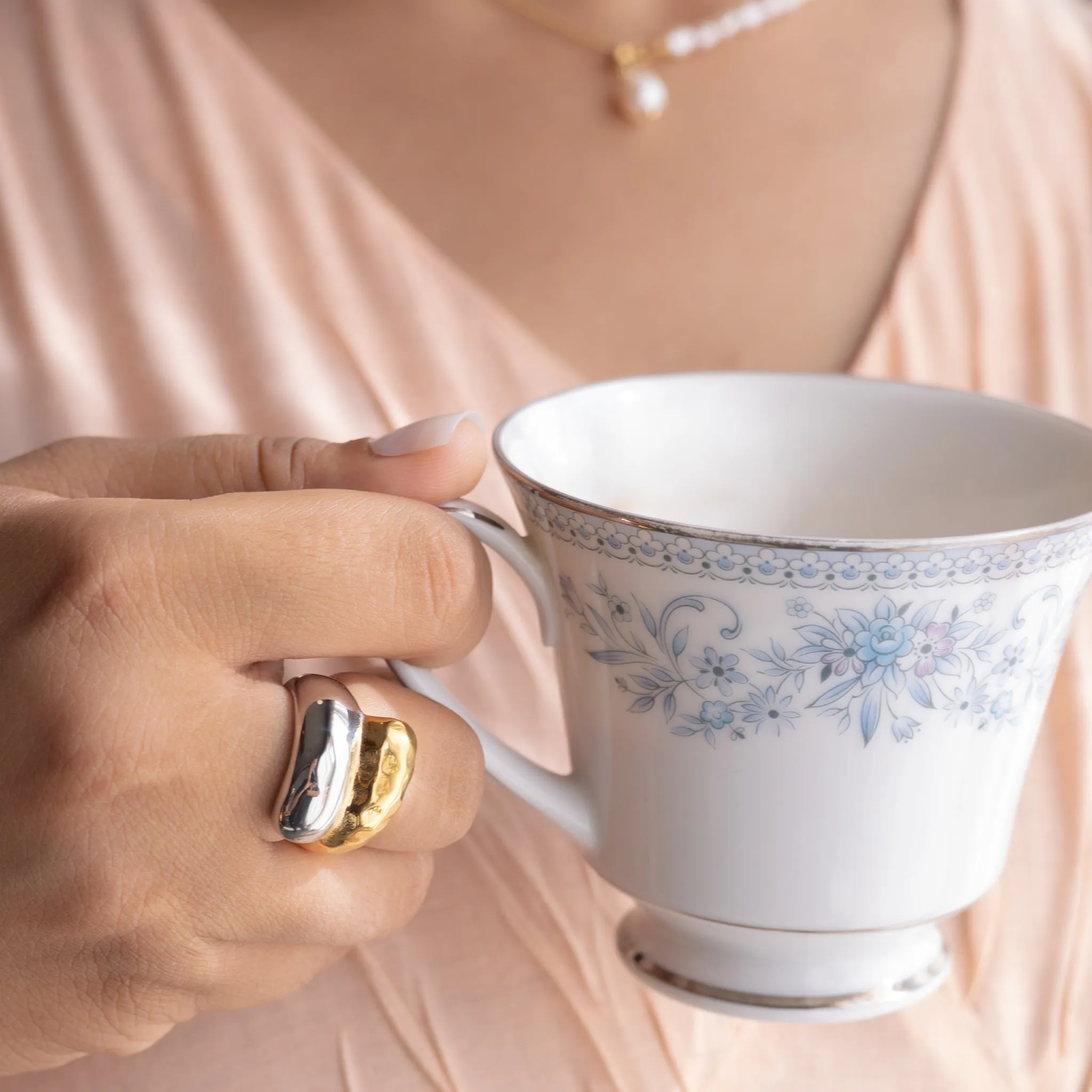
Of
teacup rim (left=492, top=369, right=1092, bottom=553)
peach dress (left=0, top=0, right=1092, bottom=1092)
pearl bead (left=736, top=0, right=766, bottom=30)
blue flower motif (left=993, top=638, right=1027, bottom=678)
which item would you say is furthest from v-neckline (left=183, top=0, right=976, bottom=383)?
blue flower motif (left=993, top=638, right=1027, bottom=678)

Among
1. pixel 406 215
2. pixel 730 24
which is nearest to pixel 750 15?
pixel 730 24

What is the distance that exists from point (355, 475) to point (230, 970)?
9.8 inches

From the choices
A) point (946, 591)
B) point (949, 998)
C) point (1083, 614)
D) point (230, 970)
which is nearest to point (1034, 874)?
point (949, 998)

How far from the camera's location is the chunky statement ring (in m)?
0.51

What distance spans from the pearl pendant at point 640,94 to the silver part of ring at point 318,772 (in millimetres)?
678

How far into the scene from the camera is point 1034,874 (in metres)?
0.81

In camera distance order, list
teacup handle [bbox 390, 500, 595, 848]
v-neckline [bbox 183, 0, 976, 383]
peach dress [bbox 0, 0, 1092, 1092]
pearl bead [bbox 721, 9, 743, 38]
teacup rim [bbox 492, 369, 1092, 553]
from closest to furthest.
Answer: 1. teacup rim [bbox 492, 369, 1092, 553]
2. teacup handle [bbox 390, 500, 595, 848]
3. peach dress [bbox 0, 0, 1092, 1092]
4. v-neckline [bbox 183, 0, 976, 383]
5. pearl bead [bbox 721, 9, 743, 38]

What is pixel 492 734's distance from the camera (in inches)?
24.8

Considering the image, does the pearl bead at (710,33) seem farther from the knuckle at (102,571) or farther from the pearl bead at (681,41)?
the knuckle at (102,571)

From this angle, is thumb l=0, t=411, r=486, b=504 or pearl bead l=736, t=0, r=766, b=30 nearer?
thumb l=0, t=411, r=486, b=504

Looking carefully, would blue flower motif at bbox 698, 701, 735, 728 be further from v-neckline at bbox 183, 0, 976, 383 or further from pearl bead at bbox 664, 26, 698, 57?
pearl bead at bbox 664, 26, 698, 57

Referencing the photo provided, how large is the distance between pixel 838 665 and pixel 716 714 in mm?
63

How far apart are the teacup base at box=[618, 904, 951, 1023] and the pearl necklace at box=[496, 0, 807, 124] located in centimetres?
68

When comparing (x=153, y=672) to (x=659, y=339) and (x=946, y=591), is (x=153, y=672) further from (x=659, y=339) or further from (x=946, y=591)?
(x=659, y=339)
